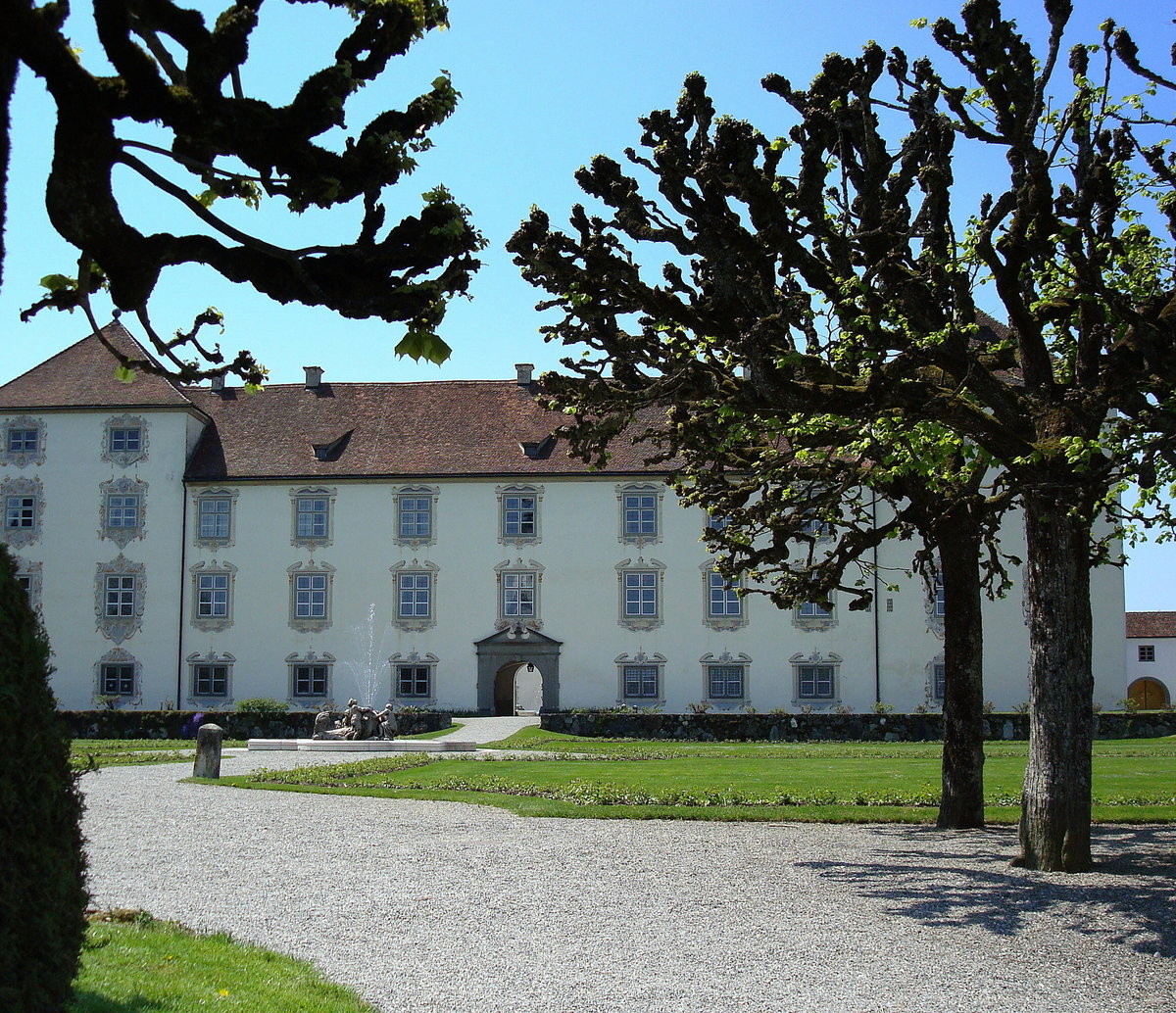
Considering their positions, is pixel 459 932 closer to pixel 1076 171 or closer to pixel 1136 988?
pixel 1136 988

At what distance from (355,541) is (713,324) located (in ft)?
105

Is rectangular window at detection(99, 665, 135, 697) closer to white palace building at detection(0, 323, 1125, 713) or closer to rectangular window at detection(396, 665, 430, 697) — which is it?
white palace building at detection(0, 323, 1125, 713)

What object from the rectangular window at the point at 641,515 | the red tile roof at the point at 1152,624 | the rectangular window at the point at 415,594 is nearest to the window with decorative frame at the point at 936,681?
the rectangular window at the point at 641,515

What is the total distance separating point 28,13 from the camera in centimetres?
455

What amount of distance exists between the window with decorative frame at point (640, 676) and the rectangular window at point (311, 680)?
31.9 ft

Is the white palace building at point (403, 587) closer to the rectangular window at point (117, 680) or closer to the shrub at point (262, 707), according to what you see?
the rectangular window at point (117, 680)

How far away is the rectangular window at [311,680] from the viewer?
40.4 metres

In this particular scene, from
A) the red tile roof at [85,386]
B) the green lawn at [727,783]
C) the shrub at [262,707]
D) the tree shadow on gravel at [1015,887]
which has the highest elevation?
the red tile roof at [85,386]

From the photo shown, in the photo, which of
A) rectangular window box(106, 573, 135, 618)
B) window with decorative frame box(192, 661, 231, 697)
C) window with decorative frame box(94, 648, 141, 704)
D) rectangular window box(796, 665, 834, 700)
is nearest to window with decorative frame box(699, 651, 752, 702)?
rectangular window box(796, 665, 834, 700)

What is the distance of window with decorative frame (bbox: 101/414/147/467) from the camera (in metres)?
41.2

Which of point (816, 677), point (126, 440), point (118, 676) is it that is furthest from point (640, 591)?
point (126, 440)

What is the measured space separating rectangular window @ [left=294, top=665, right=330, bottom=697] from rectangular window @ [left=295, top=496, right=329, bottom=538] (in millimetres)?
4422

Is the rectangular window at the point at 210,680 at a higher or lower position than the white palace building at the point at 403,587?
lower

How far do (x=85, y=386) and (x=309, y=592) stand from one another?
10.7 m
